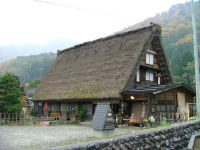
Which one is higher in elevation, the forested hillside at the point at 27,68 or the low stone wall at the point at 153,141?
the forested hillside at the point at 27,68

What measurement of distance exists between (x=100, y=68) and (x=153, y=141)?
48.3ft

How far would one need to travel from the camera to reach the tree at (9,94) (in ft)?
65.6

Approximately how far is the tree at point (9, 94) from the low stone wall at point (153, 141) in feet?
52.1

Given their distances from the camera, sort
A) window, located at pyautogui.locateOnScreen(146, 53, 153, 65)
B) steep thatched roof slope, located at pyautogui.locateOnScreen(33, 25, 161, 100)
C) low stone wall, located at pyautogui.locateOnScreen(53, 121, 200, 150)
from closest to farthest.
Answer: low stone wall, located at pyautogui.locateOnScreen(53, 121, 200, 150) → steep thatched roof slope, located at pyautogui.locateOnScreen(33, 25, 161, 100) → window, located at pyautogui.locateOnScreen(146, 53, 153, 65)

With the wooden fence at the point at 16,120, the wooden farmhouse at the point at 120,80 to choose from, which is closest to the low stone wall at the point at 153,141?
the wooden farmhouse at the point at 120,80

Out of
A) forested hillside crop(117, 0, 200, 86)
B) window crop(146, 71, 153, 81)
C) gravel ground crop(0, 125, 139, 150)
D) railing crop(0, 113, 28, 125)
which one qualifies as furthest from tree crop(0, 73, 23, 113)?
forested hillside crop(117, 0, 200, 86)

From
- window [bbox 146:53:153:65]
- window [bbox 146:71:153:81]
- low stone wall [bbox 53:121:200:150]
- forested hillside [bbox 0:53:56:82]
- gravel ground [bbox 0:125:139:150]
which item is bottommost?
gravel ground [bbox 0:125:139:150]

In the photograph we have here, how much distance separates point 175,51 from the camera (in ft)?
212

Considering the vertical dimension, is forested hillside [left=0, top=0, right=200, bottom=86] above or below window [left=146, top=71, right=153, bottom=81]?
above

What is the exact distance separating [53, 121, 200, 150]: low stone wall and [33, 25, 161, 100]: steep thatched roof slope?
27.8 feet

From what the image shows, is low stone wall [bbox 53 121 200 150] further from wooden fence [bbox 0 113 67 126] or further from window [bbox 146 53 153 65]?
wooden fence [bbox 0 113 67 126]

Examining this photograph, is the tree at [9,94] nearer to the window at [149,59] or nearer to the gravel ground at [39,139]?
the gravel ground at [39,139]

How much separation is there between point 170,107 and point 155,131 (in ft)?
41.3

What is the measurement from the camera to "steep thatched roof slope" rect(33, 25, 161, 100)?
728 inches
